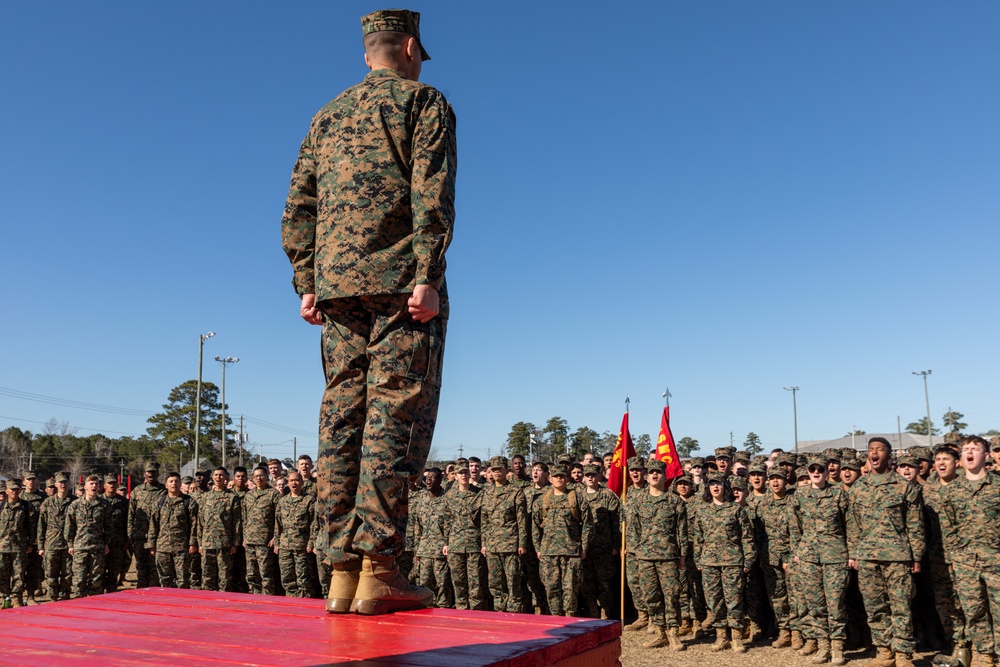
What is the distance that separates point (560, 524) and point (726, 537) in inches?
89.5

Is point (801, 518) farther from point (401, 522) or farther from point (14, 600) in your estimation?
point (14, 600)

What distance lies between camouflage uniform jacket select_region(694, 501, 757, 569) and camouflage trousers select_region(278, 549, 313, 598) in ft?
19.5

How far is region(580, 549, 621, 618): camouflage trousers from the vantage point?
11578 mm

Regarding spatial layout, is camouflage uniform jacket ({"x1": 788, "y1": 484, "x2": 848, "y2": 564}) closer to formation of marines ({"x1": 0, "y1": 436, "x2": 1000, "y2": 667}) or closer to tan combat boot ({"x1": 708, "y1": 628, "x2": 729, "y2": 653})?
formation of marines ({"x1": 0, "y1": 436, "x2": 1000, "y2": 667})

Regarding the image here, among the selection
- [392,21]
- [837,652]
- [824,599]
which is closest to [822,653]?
[837,652]

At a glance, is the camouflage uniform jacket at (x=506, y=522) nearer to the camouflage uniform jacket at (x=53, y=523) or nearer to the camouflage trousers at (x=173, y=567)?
the camouflage trousers at (x=173, y=567)

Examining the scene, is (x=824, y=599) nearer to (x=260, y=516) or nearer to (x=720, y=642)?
(x=720, y=642)

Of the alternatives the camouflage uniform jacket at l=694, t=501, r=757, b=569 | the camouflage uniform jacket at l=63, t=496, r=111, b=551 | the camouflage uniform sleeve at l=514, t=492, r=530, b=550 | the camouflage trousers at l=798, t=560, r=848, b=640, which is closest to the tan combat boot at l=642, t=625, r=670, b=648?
the camouflage uniform jacket at l=694, t=501, r=757, b=569

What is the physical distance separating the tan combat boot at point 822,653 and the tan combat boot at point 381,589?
7423mm

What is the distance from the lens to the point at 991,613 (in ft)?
26.0

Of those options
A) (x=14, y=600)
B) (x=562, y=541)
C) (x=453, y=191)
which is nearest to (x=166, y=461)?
(x=14, y=600)

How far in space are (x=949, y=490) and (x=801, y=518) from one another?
161cm

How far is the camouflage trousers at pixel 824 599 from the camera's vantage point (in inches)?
345

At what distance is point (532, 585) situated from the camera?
38.7 feet
